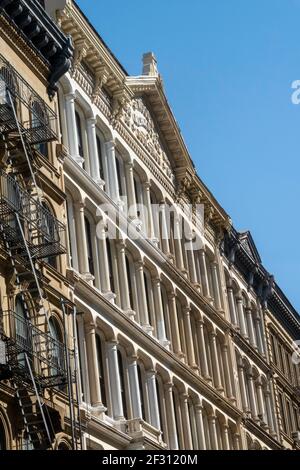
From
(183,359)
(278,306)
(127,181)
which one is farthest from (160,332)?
(278,306)

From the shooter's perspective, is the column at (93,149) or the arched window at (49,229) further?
the column at (93,149)

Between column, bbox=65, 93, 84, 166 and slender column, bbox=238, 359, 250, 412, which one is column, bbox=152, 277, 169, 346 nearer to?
column, bbox=65, 93, 84, 166

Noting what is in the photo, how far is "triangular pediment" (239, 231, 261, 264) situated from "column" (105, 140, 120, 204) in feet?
59.1

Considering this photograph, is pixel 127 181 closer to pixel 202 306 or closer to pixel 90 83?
pixel 90 83

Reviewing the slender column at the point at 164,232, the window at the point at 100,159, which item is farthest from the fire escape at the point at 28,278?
the slender column at the point at 164,232

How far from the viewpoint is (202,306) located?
2271 inches

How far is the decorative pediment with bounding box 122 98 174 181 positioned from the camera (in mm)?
52750

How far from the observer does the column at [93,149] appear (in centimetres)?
4762

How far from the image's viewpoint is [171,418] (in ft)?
163

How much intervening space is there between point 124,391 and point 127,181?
9.21 meters

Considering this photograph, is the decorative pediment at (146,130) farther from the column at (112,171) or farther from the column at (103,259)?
the column at (103,259)

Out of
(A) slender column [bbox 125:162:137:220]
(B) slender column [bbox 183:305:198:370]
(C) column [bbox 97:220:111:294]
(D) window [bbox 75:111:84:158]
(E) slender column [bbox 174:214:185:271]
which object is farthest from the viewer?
(E) slender column [bbox 174:214:185:271]

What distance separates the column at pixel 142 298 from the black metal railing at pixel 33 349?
32.7 feet

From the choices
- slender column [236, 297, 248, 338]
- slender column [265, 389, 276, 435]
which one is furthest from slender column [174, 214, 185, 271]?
slender column [265, 389, 276, 435]
